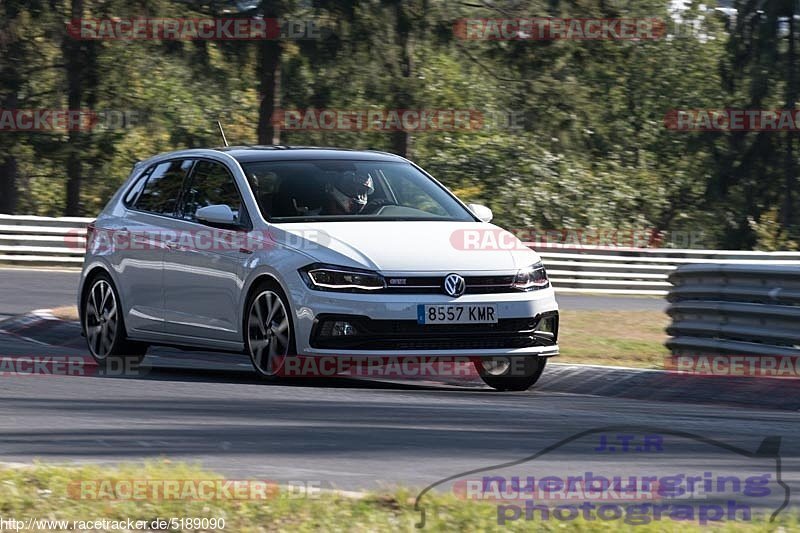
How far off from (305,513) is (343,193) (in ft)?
19.1

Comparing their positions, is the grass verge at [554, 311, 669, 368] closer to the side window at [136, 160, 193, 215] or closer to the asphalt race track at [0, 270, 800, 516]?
the asphalt race track at [0, 270, 800, 516]

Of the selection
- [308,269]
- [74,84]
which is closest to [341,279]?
[308,269]

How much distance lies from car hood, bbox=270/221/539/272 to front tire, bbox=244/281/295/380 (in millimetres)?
379

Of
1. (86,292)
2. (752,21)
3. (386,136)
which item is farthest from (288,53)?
(86,292)

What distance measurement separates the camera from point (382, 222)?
1078 cm

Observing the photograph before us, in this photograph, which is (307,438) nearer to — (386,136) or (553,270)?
(553,270)

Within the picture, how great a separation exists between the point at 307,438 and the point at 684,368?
5705 mm

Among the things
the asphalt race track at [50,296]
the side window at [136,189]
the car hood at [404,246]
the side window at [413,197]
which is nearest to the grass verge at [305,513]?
the car hood at [404,246]

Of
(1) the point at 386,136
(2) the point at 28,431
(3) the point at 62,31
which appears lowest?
→ (1) the point at 386,136

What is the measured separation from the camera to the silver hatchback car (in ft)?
32.9

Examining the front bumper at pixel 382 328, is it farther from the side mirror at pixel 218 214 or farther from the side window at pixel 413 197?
the side window at pixel 413 197

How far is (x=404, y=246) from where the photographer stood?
10.2m

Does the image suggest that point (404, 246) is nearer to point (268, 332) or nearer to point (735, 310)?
point (268, 332)

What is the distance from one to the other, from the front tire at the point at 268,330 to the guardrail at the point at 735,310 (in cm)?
379
